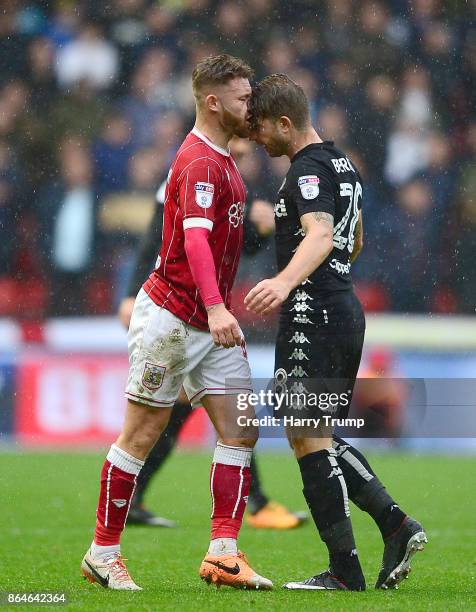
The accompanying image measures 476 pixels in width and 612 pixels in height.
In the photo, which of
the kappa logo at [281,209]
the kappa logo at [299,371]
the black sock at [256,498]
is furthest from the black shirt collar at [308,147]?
the black sock at [256,498]

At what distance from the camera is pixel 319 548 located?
539cm

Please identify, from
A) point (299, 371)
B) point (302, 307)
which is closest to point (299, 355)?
point (299, 371)

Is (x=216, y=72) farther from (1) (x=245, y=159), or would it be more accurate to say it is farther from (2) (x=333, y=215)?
(1) (x=245, y=159)

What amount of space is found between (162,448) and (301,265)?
2377 millimetres

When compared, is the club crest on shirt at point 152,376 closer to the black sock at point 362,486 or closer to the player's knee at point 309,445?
the player's knee at point 309,445

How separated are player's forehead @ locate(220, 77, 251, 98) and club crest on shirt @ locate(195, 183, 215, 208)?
371 mm

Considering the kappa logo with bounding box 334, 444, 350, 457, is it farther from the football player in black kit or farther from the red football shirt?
the red football shirt

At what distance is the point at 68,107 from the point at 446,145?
11.5ft

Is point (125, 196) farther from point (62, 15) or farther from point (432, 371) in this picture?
point (432, 371)

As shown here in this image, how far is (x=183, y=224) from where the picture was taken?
407 cm

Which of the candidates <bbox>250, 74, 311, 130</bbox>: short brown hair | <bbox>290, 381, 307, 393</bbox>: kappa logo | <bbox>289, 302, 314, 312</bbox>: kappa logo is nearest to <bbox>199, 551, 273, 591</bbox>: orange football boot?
<bbox>290, 381, 307, 393</bbox>: kappa logo

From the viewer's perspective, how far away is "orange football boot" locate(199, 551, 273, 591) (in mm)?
4055

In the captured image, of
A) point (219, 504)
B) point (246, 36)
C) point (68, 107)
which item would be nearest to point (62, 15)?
point (68, 107)

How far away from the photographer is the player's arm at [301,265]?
378 cm
